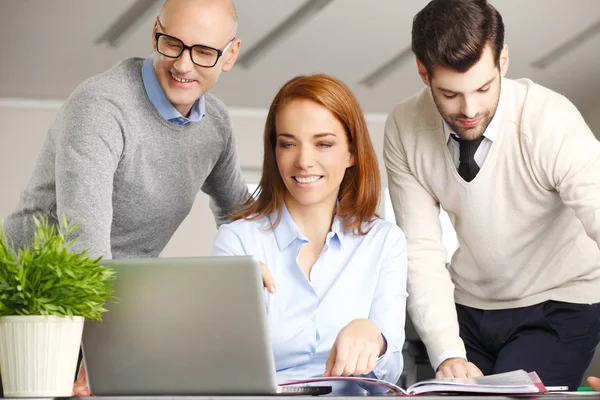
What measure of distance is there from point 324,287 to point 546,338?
67 centimetres

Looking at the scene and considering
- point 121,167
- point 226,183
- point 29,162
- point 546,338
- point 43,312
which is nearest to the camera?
point 43,312

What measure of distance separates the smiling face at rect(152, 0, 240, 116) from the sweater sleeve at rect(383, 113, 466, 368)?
0.52 meters

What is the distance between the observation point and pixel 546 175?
6.40 feet

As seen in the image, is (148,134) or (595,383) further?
(148,134)

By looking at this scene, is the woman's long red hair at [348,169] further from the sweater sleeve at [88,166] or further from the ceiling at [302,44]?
the ceiling at [302,44]

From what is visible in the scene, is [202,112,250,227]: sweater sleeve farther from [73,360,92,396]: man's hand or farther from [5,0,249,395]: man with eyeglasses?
[73,360,92,396]: man's hand

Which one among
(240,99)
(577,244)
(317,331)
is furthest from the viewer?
(240,99)

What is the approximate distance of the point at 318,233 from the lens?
6.02ft

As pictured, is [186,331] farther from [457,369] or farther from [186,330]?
[457,369]

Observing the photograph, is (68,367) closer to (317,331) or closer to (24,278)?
(24,278)

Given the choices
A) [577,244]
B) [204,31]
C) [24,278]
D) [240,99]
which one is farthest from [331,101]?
[240,99]

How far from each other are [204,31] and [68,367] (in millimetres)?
1092

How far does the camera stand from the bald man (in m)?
1.81

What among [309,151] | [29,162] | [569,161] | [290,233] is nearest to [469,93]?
[569,161]
